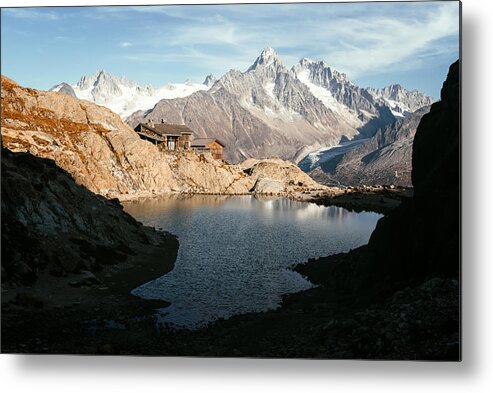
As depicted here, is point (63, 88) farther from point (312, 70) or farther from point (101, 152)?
point (101, 152)

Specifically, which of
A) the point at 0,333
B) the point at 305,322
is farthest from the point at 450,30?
the point at 0,333

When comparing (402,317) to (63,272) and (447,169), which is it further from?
(63,272)

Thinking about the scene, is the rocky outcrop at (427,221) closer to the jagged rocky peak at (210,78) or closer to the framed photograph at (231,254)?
the framed photograph at (231,254)

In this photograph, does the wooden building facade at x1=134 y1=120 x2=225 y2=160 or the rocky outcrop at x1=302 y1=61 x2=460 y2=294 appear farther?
the wooden building facade at x1=134 y1=120 x2=225 y2=160

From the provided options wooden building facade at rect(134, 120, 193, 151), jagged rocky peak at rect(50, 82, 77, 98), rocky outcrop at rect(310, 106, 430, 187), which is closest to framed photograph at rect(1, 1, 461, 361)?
jagged rocky peak at rect(50, 82, 77, 98)

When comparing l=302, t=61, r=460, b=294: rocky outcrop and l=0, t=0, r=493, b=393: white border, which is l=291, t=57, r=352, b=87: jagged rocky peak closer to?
l=302, t=61, r=460, b=294: rocky outcrop

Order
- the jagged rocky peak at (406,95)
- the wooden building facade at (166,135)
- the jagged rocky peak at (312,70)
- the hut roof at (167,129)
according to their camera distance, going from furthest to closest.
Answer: the hut roof at (167,129) → the wooden building facade at (166,135) → the jagged rocky peak at (312,70) → the jagged rocky peak at (406,95)

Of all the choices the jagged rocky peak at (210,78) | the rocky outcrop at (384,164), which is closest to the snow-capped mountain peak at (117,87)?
the jagged rocky peak at (210,78)
